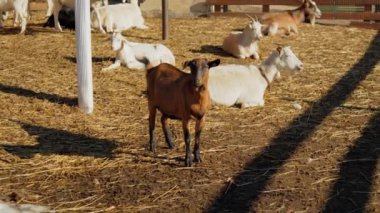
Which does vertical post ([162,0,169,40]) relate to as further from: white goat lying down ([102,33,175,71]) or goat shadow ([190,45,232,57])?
white goat lying down ([102,33,175,71])

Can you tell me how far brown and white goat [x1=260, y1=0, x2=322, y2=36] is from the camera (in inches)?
517

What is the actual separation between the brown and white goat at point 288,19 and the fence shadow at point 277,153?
3773 millimetres

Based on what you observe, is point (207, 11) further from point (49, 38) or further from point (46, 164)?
point (46, 164)

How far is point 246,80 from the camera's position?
8164mm

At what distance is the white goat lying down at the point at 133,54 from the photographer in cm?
946

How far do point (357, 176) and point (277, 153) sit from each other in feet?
2.92

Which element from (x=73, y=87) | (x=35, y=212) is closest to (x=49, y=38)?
(x=73, y=87)

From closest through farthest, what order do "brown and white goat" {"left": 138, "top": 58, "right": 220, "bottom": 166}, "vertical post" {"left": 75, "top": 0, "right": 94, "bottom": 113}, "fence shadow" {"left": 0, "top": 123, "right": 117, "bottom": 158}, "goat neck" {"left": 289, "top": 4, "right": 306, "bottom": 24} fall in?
1. "brown and white goat" {"left": 138, "top": 58, "right": 220, "bottom": 166}
2. "fence shadow" {"left": 0, "top": 123, "right": 117, "bottom": 158}
3. "vertical post" {"left": 75, "top": 0, "right": 94, "bottom": 113}
4. "goat neck" {"left": 289, "top": 4, "right": 306, "bottom": 24}

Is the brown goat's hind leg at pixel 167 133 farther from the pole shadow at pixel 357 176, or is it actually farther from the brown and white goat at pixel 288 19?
the brown and white goat at pixel 288 19

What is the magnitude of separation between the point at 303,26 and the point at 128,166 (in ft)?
31.7

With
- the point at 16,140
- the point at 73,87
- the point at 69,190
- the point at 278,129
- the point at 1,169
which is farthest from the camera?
the point at 73,87

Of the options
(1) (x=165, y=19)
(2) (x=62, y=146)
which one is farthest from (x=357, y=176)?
(1) (x=165, y=19)

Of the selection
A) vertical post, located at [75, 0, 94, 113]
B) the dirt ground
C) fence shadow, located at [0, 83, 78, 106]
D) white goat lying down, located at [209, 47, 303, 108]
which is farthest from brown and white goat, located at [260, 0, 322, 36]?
vertical post, located at [75, 0, 94, 113]

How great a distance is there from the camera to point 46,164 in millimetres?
5602
